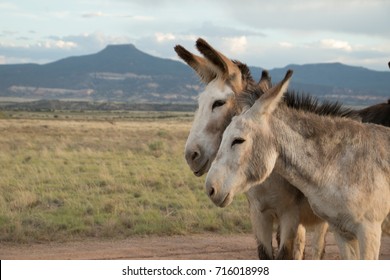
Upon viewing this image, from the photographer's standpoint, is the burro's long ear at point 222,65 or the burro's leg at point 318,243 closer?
the burro's long ear at point 222,65

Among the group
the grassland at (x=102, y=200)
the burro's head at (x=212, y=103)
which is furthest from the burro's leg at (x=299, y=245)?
the grassland at (x=102, y=200)

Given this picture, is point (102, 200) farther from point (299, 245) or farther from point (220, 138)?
point (220, 138)

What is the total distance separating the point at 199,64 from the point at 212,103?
0.72 m

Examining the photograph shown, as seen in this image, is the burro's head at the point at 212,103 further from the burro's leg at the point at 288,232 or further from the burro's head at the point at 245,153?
the burro's leg at the point at 288,232

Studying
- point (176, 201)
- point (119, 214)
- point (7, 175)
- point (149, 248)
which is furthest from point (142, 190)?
point (149, 248)

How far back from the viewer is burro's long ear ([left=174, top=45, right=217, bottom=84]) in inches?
248

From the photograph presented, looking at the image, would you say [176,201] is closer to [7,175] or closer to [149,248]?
[149,248]

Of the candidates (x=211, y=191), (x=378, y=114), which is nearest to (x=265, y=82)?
(x=211, y=191)

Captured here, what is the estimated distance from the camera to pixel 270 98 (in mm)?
5133

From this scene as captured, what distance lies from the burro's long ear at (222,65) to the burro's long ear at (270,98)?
0.77m

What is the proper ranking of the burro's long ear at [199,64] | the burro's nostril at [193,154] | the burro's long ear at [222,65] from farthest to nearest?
the burro's long ear at [199,64]
the burro's long ear at [222,65]
the burro's nostril at [193,154]

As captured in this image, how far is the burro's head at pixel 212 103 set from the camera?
563 centimetres

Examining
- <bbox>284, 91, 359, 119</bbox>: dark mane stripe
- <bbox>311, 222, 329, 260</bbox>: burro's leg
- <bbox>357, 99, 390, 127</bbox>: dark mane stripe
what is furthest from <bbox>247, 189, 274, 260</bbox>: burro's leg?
<bbox>357, 99, 390, 127</bbox>: dark mane stripe

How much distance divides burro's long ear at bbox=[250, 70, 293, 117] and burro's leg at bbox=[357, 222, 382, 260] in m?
1.32
